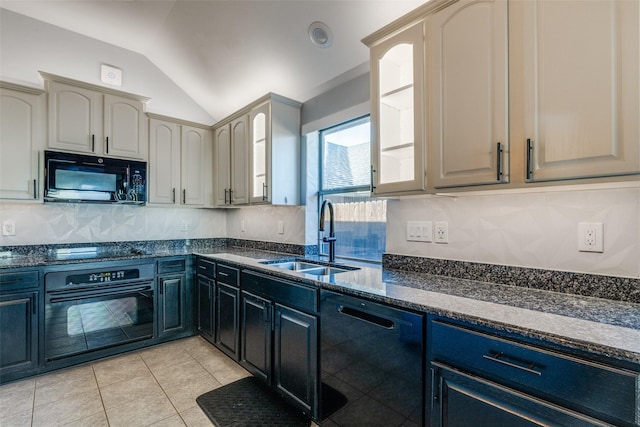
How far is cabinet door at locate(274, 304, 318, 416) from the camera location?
5.89 ft

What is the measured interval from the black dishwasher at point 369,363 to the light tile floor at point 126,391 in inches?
35.0

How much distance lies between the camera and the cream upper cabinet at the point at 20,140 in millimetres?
2477

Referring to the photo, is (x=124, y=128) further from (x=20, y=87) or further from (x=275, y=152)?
(x=275, y=152)

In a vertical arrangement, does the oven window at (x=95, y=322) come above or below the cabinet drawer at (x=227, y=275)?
below

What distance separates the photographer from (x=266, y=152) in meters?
2.86

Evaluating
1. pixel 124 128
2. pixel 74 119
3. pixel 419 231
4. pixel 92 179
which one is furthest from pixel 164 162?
pixel 419 231

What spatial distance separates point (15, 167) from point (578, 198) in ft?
12.5

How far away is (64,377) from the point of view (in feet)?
7.89

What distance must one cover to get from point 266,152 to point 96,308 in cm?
195

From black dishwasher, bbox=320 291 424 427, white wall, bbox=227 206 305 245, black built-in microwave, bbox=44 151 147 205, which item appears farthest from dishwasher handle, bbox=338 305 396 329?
black built-in microwave, bbox=44 151 147 205

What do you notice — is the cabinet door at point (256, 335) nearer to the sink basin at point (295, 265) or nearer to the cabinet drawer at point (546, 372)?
the sink basin at point (295, 265)

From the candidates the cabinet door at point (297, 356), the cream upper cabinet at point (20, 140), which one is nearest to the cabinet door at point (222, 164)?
the cream upper cabinet at point (20, 140)

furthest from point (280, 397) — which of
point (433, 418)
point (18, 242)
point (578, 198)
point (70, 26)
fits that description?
point (70, 26)

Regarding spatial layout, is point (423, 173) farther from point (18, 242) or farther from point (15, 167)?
point (18, 242)
